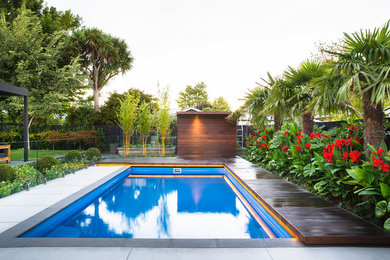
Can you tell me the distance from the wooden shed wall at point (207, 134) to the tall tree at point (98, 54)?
9027 mm

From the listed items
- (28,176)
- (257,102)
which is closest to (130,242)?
(28,176)

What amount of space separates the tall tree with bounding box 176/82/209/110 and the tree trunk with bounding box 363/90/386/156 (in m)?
38.3

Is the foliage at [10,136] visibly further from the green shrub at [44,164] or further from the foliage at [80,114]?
the green shrub at [44,164]

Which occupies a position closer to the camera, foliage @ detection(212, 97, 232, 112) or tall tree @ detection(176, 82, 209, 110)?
foliage @ detection(212, 97, 232, 112)

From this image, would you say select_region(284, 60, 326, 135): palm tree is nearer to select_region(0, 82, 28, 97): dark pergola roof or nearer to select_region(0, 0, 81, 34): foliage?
select_region(0, 82, 28, 97): dark pergola roof

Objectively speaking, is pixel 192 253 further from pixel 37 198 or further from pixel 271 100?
pixel 271 100

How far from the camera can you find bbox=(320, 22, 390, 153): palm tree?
3.13 meters

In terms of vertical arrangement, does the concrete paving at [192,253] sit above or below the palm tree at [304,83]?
below

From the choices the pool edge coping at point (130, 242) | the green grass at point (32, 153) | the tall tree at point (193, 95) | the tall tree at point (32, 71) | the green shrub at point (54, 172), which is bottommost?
the pool edge coping at point (130, 242)

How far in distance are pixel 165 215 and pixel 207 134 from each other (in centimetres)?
712

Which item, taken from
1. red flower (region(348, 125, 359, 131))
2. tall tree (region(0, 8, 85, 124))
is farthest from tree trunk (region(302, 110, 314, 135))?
tall tree (region(0, 8, 85, 124))

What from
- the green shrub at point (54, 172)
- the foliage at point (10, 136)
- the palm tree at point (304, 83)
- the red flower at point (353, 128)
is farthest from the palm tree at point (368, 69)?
the foliage at point (10, 136)

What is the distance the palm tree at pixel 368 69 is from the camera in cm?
313

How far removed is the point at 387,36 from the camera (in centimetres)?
319
